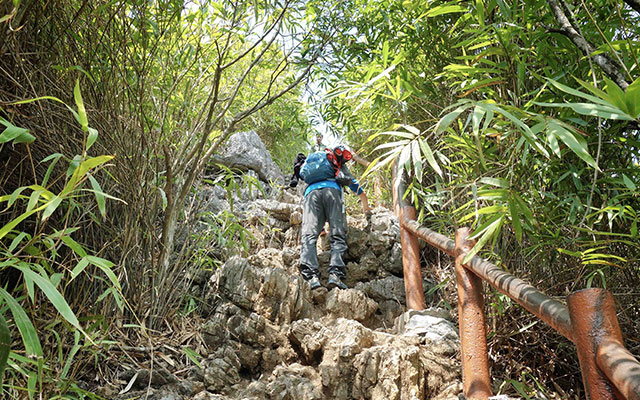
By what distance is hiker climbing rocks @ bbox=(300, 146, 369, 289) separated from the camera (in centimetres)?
348

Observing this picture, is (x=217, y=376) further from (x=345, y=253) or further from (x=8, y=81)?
(x=345, y=253)

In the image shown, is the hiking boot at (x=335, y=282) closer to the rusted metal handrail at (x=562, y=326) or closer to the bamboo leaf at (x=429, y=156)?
the rusted metal handrail at (x=562, y=326)

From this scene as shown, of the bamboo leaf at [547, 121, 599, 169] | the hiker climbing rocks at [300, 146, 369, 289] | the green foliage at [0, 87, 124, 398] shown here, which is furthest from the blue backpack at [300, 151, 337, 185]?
the bamboo leaf at [547, 121, 599, 169]

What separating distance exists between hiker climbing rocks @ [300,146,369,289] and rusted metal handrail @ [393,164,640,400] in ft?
4.50

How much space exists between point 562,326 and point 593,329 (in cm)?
12

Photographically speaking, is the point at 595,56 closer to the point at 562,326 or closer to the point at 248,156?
the point at 562,326

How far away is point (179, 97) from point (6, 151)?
1.30m

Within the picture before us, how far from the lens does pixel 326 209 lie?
3912 mm

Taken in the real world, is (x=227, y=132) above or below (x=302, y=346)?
above

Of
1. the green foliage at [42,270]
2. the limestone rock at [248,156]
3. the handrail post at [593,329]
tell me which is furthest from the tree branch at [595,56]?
the limestone rock at [248,156]

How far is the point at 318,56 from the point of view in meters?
2.44

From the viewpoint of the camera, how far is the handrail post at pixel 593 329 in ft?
3.02

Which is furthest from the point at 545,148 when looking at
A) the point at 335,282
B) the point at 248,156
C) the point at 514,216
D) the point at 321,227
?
the point at 248,156

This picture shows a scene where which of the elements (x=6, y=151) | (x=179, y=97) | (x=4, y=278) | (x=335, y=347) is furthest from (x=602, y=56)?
(x=179, y=97)
